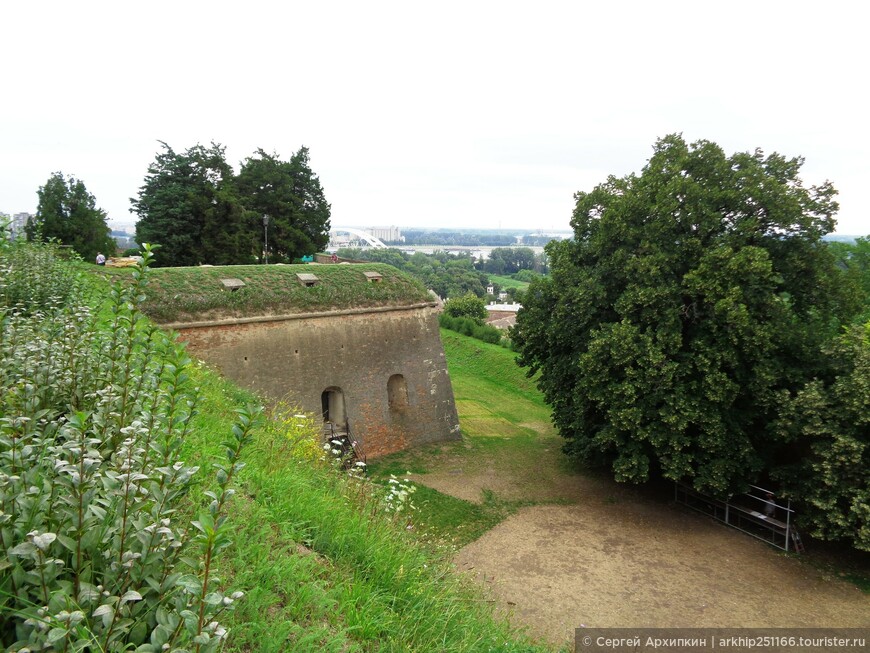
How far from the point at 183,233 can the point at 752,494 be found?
24.5m

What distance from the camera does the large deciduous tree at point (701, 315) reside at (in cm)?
1195

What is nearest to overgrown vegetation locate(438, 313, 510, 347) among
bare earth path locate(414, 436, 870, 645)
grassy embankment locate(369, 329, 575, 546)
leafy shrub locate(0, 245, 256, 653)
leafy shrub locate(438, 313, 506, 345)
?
leafy shrub locate(438, 313, 506, 345)

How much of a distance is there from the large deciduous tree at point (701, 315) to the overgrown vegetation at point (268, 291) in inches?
248

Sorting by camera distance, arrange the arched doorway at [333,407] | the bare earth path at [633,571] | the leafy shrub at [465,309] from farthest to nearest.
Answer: the leafy shrub at [465,309]
the arched doorway at [333,407]
the bare earth path at [633,571]

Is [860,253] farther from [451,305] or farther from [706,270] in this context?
[451,305]

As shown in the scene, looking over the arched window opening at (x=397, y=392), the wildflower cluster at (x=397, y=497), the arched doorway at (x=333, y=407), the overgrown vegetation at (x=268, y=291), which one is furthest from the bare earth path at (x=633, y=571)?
the overgrown vegetation at (x=268, y=291)

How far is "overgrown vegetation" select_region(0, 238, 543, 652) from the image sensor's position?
2096 millimetres

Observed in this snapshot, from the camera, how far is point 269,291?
54.0 ft

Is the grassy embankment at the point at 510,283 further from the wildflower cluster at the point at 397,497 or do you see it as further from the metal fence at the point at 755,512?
the wildflower cluster at the point at 397,497

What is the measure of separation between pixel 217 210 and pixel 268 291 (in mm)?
11678

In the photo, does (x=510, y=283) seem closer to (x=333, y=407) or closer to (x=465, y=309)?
(x=465, y=309)

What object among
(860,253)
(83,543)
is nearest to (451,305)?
(860,253)

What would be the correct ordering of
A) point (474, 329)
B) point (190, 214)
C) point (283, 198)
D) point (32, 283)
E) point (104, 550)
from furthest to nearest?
point (474, 329)
point (283, 198)
point (190, 214)
point (32, 283)
point (104, 550)

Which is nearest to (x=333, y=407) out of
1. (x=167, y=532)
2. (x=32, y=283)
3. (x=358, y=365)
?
(x=358, y=365)
